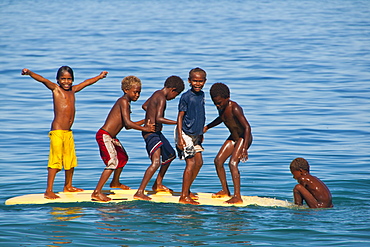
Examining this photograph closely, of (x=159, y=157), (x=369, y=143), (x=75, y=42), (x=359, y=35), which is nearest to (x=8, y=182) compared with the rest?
(x=159, y=157)

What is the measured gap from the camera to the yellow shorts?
379 inches

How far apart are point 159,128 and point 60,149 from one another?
4.83 feet

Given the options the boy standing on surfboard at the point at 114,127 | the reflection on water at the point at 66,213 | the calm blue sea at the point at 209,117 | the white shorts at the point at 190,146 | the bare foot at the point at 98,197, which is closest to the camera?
the calm blue sea at the point at 209,117

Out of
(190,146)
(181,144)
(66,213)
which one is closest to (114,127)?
(181,144)

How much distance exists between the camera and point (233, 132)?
965 cm

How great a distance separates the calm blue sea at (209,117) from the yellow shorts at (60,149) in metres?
0.61

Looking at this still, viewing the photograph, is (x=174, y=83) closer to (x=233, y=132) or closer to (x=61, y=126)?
(x=233, y=132)

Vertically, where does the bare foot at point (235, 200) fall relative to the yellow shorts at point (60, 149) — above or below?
below

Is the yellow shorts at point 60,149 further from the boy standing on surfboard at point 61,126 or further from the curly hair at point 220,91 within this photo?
the curly hair at point 220,91

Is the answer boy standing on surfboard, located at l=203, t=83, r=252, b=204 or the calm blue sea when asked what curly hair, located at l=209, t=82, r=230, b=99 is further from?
the calm blue sea

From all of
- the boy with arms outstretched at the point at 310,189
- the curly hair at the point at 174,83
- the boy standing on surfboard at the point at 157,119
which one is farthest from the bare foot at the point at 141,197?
the boy with arms outstretched at the point at 310,189

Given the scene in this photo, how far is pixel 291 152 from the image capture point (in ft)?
45.4

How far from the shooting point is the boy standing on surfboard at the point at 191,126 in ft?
30.4

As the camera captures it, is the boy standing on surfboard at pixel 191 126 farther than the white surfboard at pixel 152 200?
No
